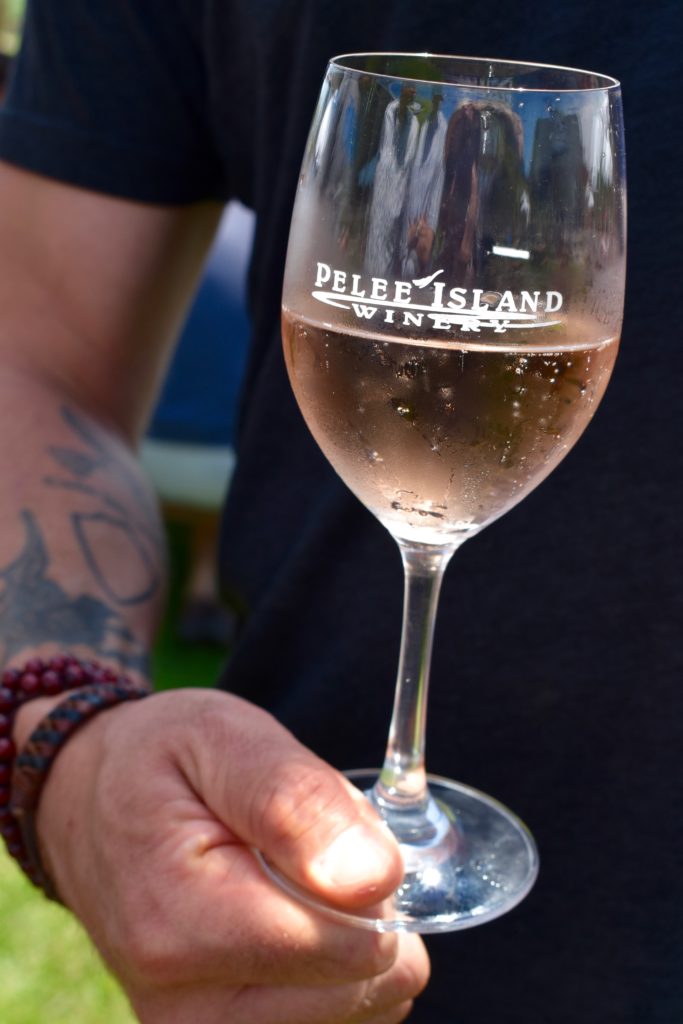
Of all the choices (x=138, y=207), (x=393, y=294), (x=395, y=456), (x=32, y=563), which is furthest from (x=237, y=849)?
(x=138, y=207)

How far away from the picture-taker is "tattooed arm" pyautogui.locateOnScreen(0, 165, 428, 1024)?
3.18ft

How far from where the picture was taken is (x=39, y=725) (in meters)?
1.21

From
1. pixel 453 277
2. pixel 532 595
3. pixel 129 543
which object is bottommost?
pixel 129 543

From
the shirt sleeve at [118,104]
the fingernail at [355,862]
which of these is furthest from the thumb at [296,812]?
the shirt sleeve at [118,104]

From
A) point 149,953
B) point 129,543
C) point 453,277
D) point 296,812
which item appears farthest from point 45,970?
point 453,277

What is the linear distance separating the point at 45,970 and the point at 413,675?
227 centimetres

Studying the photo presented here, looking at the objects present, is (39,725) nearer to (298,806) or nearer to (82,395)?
(298,806)

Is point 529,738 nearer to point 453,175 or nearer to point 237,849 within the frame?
point 237,849

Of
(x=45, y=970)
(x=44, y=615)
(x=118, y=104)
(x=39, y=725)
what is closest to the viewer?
(x=39, y=725)

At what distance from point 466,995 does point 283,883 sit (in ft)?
1.48

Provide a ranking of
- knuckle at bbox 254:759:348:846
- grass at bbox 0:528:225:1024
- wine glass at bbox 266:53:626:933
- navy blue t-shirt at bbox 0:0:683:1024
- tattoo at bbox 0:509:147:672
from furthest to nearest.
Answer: grass at bbox 0:528:225:1024, tattoo at bbox 0:509:147:672, navy blue t-shirt at bbox 0:0:683:1024, knuckle at bbox 254:759:348:846, wine glass at bbox 266:53:626:933

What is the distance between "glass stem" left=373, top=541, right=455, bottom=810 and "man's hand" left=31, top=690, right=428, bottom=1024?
81 millimetres

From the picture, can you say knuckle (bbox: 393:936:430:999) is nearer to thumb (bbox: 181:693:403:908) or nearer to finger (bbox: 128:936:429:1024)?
finger (bbox: 128:936:429:1024)

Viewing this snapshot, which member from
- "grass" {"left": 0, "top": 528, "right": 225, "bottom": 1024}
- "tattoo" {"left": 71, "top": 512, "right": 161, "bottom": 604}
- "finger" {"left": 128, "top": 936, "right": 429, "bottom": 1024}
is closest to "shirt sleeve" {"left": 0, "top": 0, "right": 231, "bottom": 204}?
"tattoo" {"left": 71, "top": 512, "right": 161, "bottom": 604}
